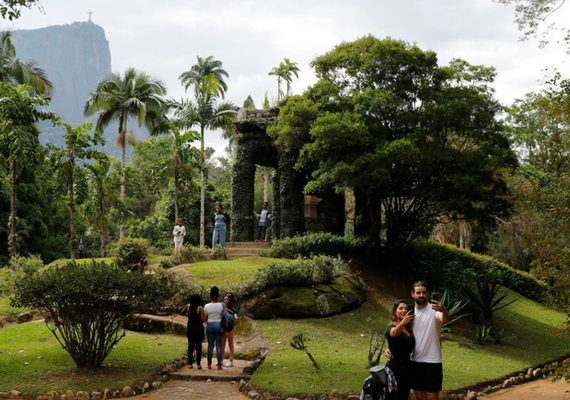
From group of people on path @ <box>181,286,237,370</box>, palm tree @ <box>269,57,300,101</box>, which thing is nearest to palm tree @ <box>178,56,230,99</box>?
palm tree @ <box>269,57,300,101</box>

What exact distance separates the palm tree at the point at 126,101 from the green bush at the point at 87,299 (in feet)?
77.8

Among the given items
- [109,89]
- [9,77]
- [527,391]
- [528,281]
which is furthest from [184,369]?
[109,89]

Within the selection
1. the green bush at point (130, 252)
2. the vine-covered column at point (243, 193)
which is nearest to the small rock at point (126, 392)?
the green bush at point (130, 252)

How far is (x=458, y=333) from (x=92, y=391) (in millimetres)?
9824

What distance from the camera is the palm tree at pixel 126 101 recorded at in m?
31.8

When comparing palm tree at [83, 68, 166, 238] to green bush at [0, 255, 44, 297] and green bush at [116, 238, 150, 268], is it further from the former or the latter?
green bush at [0, 255, 44, 297]

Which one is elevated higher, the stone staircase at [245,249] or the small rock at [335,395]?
the stone staircase at [245,249]

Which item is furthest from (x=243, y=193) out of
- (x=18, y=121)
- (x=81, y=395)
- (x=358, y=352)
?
(x=81, y=395)

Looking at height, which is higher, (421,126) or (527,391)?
(421,126)

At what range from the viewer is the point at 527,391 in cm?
977

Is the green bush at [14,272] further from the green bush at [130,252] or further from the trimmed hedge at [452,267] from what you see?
the trimmed hedge at [452,267]

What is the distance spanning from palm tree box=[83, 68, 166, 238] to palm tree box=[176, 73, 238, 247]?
3.45 m

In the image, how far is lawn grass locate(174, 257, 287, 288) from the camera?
15000 mm

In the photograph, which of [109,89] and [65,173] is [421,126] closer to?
[65,173]
